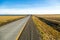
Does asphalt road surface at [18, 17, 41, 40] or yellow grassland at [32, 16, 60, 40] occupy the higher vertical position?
asphalt road surface at [18, 17, 41, 40]

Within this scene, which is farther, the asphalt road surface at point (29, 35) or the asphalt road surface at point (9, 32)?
the asphalt road surface at point (29, 35)

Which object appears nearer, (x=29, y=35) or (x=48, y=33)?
(x=29, y=35)

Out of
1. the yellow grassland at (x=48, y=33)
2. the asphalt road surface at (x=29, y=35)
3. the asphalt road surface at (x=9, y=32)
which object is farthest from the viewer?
the yellow grassland at (x=48, y=33)

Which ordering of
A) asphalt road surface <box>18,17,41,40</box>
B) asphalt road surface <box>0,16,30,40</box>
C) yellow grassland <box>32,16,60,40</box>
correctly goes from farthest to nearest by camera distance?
1. yellow grassland <box>32,16,60,40</box>
2. asphalt road surface <box>18,17,41,40</box>
3. asphalt road surface <box>0,16,30,40</box>

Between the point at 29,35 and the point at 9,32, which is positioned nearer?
the point at 29,35

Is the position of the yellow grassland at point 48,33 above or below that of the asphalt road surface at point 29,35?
below

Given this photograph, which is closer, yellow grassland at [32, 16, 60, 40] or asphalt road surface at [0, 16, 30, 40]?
asphalt road surface at [0, 16, 30, 40]

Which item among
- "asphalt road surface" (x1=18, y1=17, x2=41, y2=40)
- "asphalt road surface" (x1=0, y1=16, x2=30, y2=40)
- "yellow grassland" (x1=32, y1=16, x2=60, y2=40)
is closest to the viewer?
"asphalt road surface" (x1=0, y1=16, x2=30, y2=40)

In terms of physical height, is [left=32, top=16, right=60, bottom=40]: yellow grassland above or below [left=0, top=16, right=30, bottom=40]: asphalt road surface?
below

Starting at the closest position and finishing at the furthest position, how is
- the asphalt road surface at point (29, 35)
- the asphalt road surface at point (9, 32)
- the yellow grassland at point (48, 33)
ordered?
the asphalt road surface at point (9, 32)
the asphalt road surface at point (29, 35)
the yellow grassland at point (48, 33)

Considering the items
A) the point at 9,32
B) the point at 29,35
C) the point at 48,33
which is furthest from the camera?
the point at 48,33

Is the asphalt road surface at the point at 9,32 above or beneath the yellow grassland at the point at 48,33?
above

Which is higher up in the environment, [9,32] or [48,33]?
[9,32]

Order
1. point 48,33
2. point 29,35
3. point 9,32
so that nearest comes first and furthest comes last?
point 29,35 → point 9,32 → point 48,33
